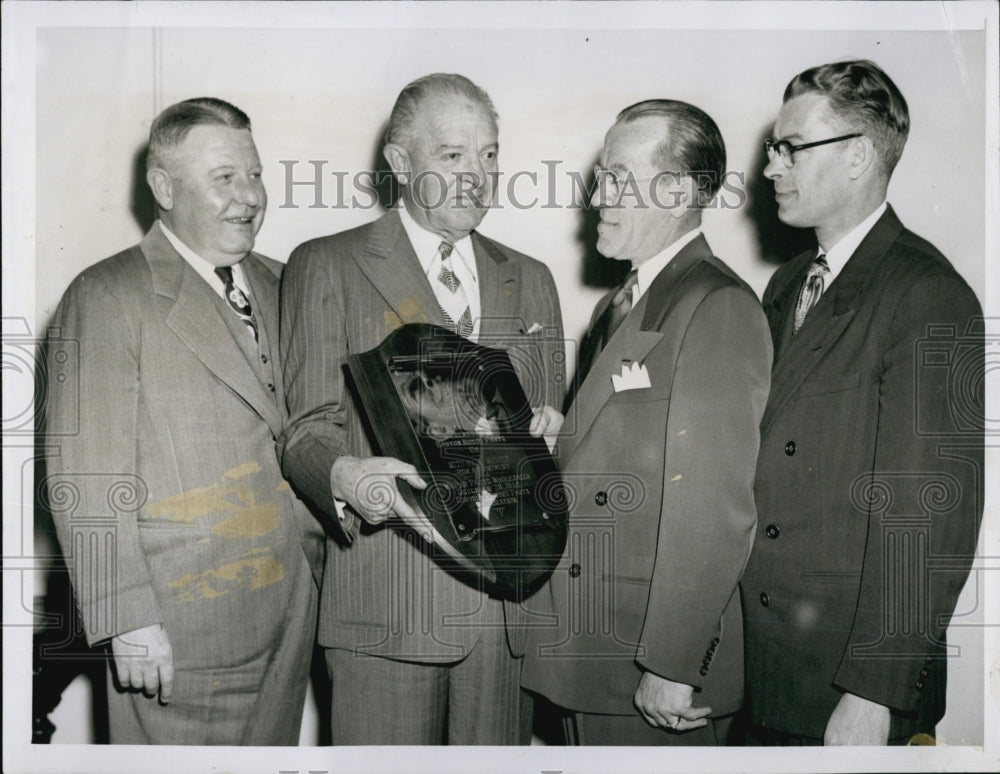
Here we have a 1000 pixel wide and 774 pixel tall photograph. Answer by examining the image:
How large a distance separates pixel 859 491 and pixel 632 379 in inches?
27.9

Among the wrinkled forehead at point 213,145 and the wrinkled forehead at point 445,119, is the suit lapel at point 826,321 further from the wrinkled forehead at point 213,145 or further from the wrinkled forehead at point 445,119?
the wrinkled forehead at point 213,145

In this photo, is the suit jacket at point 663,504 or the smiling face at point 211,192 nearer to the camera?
the suit jacket at point 663,504

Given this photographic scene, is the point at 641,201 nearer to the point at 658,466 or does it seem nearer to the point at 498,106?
the point at 498,106

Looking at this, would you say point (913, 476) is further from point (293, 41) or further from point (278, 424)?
point (293, 41)

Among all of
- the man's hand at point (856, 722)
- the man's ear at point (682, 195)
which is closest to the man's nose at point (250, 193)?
the man's ear at point (682, 195)

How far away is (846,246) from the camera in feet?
9.36

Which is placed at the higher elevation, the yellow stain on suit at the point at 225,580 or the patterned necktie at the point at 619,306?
the patterned necktie at the point at 619,306

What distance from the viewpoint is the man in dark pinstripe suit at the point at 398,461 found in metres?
2.82

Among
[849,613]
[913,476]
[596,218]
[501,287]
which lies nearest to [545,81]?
[596,218]

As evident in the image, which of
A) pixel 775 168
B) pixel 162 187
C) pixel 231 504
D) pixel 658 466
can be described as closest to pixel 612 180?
pixel 775 168

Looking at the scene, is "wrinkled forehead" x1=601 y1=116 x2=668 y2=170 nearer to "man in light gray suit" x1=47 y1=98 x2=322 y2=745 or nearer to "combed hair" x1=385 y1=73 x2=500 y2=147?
"combed hair" x1=385 y1=73 x2=500 y2=147

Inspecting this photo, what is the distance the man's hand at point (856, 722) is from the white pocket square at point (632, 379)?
1.04m

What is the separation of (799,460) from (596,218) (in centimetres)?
89
